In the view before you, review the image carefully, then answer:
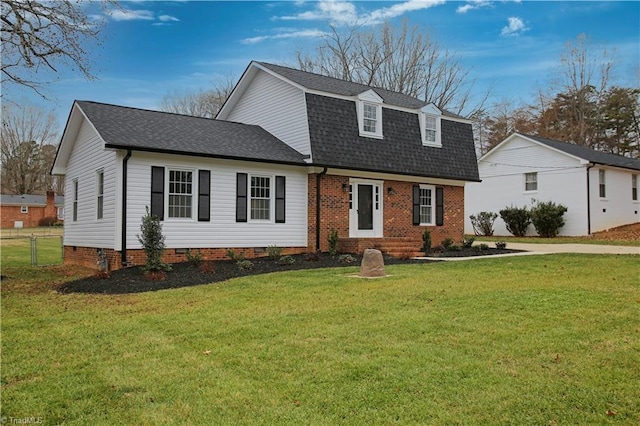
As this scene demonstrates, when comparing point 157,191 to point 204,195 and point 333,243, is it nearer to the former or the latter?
point 204,195

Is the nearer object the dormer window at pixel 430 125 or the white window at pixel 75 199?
the white window at pixel 75 199

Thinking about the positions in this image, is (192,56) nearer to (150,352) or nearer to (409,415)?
(150,352)

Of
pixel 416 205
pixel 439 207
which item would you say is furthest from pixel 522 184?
pixel 416 205

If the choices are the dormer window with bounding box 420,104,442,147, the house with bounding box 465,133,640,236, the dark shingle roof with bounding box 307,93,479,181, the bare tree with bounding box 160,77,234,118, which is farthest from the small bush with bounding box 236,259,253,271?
the bare tree with bounding box 160,77,234,118

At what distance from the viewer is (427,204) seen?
19.6 meters

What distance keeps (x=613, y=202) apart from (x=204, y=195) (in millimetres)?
22341

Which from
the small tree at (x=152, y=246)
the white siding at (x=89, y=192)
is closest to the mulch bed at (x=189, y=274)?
the small tree at (x=152, y=246)

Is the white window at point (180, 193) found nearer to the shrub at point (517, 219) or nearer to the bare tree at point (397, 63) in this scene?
the shrub at point (517, 219)

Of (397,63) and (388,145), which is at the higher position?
(397,63)

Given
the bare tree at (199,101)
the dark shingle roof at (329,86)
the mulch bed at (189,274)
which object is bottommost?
the mulch bed at (189,274)

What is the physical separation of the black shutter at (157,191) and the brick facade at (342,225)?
1.07m

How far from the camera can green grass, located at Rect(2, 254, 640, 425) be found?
402 cm

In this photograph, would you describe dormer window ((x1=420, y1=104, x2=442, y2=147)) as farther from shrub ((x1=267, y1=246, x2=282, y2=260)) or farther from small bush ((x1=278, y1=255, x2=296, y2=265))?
small bush ((x1=278, y1=255, x2=296, y2=265))

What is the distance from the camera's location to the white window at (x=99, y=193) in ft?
47.5
